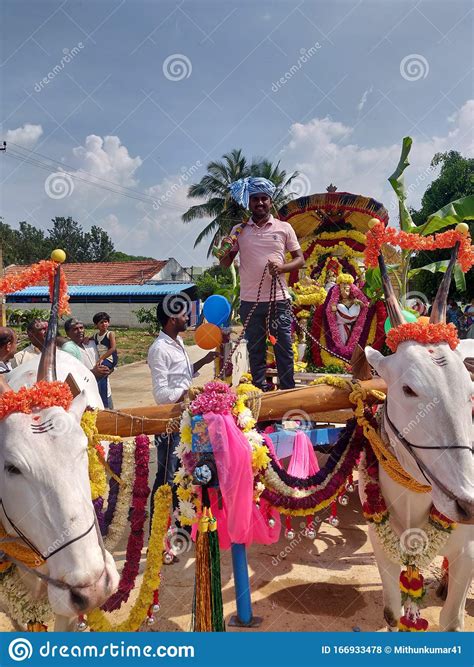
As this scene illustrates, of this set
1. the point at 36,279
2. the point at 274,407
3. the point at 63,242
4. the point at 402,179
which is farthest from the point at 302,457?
the point at 63,242

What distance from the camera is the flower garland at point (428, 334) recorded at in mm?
2432

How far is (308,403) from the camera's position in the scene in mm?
2812

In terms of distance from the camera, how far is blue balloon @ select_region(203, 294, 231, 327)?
16.4ft

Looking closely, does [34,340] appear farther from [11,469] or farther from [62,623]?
[11,469]

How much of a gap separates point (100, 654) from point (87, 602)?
35.8 inches

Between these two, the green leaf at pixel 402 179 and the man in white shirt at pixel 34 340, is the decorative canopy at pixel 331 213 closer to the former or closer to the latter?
the green leaf at pixel 402 179

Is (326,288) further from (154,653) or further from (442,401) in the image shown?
(154,653)

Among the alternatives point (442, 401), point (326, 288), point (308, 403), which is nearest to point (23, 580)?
point (308, 403)

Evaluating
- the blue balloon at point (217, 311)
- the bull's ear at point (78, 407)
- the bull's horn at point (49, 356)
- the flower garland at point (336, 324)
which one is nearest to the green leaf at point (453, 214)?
the flower garland at point (336, 324)

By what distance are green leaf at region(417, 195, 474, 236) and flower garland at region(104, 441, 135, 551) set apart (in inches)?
210

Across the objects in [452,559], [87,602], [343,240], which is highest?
[343,240]

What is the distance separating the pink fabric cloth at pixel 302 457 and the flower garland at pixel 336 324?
104 inches

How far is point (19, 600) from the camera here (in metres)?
2.36

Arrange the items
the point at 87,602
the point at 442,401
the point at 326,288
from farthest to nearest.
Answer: the point at 326,288, the point at 442,401, the point at 87,602
